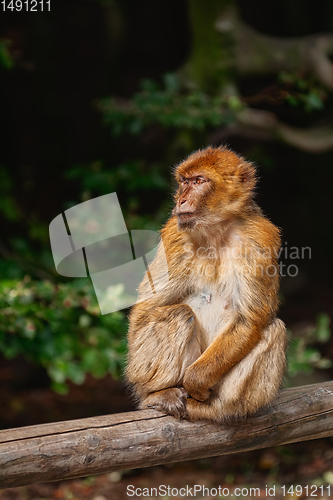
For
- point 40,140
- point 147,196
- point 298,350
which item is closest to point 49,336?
point 298,350

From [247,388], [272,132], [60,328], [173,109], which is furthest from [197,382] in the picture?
[272,132]

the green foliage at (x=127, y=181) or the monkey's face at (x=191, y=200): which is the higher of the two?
the monkey's face at (x=191, y=200)

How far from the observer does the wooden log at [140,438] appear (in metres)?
2.64

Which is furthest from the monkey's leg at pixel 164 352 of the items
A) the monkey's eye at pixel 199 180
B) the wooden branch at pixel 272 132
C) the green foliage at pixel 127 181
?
the wooden branch at pixel 272 132

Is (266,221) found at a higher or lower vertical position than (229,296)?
higher

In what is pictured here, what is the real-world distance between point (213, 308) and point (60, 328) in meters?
1.77

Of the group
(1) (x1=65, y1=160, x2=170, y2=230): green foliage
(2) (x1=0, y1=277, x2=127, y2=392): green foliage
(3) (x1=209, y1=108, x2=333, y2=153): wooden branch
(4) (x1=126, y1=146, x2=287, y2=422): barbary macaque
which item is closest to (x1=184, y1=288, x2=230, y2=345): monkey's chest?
(4) (x1=126, y1=146, x2=287, y2=422): barbary macaque

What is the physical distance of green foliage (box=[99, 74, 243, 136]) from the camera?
5480 mm

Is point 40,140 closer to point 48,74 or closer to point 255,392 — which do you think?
point 48,74

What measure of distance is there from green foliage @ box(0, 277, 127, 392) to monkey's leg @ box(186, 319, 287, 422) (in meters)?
1.68

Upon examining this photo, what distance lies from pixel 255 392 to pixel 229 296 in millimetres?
588

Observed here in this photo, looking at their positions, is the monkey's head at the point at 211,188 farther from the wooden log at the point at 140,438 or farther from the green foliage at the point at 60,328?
the green foliage at the point at 60,328

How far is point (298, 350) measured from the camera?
237 inches

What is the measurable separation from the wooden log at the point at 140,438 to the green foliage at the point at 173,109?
2.92m
